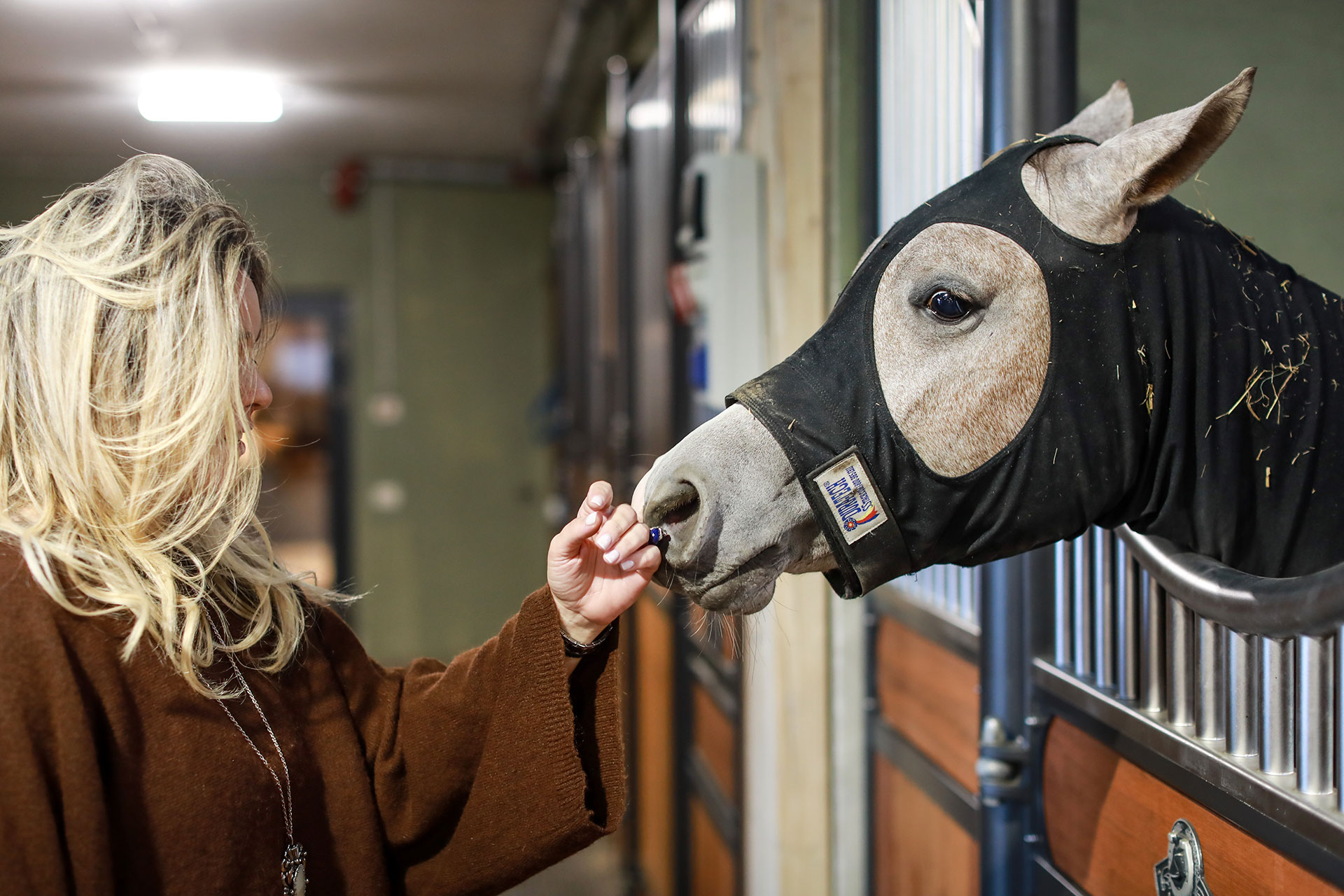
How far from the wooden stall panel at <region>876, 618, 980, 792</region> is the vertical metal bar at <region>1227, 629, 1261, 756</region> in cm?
44

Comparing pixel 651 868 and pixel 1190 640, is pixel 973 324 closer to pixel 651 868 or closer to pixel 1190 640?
pixel 1190 640

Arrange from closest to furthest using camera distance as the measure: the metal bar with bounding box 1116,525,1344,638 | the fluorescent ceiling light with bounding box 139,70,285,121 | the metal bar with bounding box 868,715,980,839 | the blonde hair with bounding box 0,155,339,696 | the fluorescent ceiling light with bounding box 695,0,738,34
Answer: the metal bar with bounding box 1116,525,1344,638 < the blonde hair with bounding box 0,155,339,696 < the metal bar with bounding box 868,715,980,839 < the fluorescent ceiling light with bounding box 695,0,738,34 < the fluorescent ceiling light with bounding box 139,70,285,121

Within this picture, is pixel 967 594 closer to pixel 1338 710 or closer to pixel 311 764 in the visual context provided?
pixel 1338 710

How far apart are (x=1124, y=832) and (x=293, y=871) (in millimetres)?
733

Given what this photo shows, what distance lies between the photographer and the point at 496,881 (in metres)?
0.89

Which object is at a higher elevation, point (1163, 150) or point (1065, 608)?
point (1163, 150)

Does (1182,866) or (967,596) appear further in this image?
(967,596)

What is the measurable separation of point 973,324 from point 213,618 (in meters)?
0.68

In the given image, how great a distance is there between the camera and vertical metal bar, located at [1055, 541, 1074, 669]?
0.96 m

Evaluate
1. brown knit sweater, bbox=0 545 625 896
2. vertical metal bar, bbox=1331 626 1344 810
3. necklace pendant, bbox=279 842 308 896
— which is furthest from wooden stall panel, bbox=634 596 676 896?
vertical metal bar, bbox=1331 626 1344 810

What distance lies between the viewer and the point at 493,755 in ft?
2.82

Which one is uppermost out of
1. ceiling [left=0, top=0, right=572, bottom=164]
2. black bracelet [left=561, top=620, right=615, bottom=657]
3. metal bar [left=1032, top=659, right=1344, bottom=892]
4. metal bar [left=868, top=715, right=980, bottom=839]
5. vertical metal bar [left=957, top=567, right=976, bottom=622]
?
ceiling [left=0, top=0, right=572, bottom=164]

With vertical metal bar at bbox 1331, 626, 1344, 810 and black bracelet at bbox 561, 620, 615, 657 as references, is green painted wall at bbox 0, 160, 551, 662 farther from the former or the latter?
vertical metal bar at bbox 1331, 626, 1344, 810

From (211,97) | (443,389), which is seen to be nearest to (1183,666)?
(211,97)
